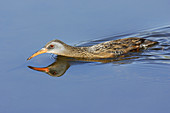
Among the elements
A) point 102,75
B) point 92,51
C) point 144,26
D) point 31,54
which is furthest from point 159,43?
point 31,54

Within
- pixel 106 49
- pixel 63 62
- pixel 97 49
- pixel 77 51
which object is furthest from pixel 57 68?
pixel 106 49

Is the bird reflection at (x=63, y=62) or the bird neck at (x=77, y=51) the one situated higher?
the bird neck at (x=77, y=51)

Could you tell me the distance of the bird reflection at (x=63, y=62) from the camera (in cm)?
1282

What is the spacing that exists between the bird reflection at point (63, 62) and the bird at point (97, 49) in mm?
178

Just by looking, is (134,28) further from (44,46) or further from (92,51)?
(44,46)

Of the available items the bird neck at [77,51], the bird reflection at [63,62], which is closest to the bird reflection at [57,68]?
the bird reflection at [63,62]

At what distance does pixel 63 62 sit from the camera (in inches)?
542

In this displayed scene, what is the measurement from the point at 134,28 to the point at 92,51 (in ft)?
9.25

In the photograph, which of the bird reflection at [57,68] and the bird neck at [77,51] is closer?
the bird reflection at [57,68]

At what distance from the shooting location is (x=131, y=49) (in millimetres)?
14031

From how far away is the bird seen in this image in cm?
1371

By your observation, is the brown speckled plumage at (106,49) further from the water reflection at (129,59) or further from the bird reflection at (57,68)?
the bird reflection at (57,68)

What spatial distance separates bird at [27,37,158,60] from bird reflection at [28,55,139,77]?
0.18 metres

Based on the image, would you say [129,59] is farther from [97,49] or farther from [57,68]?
[57,68]
